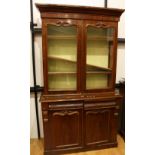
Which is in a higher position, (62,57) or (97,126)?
(62,57)

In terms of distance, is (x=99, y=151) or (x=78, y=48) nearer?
(x=78, y=48)

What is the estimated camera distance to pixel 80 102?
2.11 metres

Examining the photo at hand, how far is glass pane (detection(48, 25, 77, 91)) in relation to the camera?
6.93 feet

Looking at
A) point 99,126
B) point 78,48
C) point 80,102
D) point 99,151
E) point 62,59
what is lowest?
point 99,151

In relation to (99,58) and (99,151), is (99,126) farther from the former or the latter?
(99,58)

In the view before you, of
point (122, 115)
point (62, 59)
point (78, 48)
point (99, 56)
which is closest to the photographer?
point (78, 48)

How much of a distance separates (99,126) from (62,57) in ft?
3.37

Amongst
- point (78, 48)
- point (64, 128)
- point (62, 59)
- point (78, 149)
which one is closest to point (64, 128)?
point (64, 128)

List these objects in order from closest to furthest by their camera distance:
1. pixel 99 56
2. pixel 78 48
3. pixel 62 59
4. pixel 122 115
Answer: pixel 78 48
pixel 62 59
pixel 99 56
pixel 122 115

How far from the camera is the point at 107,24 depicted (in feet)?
6.92
